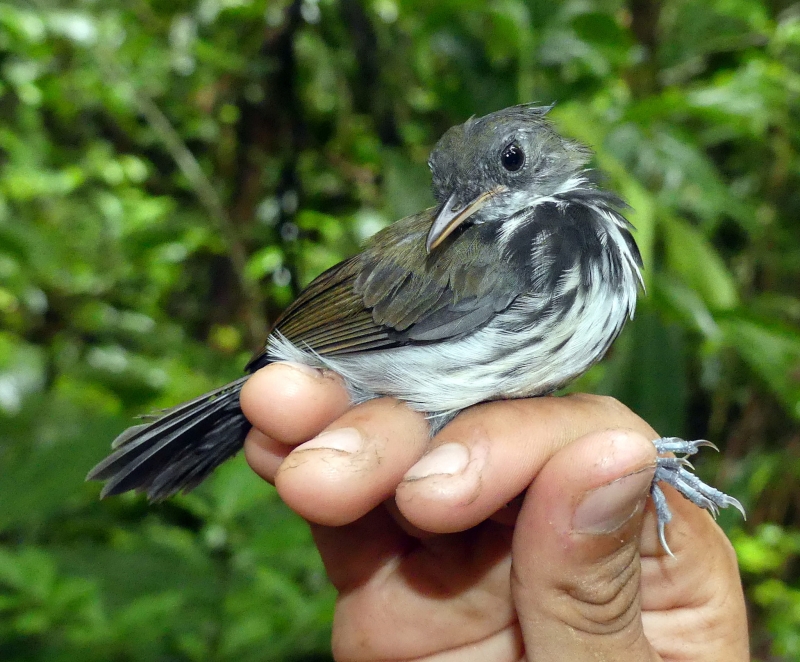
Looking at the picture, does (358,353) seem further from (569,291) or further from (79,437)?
(79,437)

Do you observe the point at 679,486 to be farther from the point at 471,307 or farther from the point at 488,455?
the point at 471,307

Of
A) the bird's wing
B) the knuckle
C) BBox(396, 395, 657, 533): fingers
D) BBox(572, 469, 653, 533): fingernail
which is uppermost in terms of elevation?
the bird's wing

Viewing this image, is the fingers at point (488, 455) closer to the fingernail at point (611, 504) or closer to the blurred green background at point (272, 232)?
the fingernail at point (611, 504)

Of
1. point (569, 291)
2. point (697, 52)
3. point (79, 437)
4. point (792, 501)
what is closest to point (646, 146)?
point (697, 52)

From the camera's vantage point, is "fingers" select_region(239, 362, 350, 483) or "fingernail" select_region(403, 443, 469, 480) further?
"fingers" select_region(239, 362, 350, 483)

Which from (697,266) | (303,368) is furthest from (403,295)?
(697,266)

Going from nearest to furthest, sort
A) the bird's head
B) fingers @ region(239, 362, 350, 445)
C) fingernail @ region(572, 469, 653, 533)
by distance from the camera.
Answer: fingernail @ region(572, 469, 653, 533), fingers @ region(239, 362, 350, 445), the bird's head

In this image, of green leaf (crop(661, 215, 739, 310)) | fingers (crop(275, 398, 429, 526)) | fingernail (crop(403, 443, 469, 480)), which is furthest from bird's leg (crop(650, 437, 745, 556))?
green leaf (crop(661, 215, 739, 310))

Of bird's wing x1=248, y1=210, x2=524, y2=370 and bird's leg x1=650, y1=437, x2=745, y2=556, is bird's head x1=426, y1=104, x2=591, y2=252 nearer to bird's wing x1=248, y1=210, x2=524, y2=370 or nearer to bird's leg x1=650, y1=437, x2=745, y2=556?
bird's wing x1=248, y1=210, x2=524, y2=370
